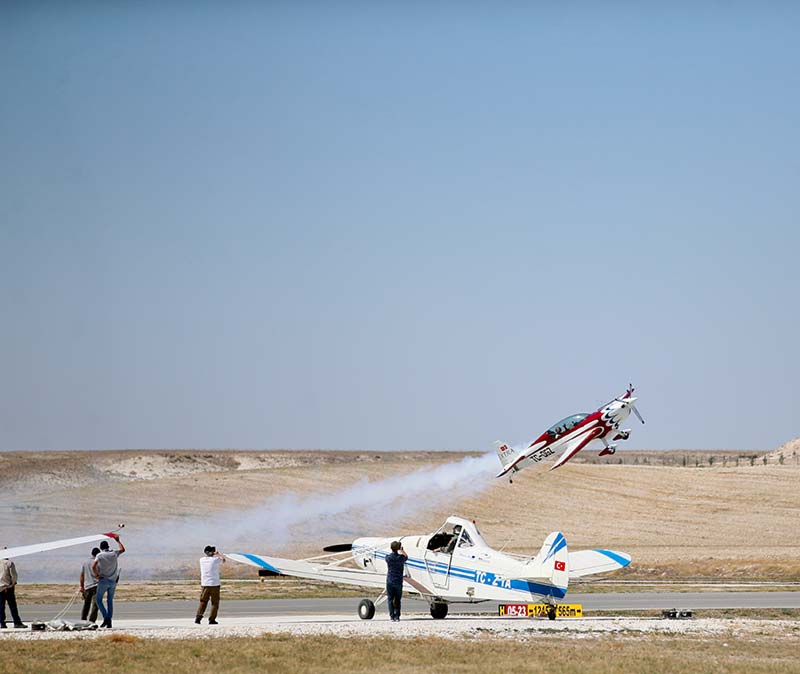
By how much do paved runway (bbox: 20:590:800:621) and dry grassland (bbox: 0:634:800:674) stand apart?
29.5ft

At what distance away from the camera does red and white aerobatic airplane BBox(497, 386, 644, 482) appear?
5778 centimetres

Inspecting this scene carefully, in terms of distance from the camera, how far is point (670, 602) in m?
38.8

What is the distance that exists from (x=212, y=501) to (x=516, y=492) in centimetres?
1963

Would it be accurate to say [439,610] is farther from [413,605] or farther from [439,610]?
[413,605]

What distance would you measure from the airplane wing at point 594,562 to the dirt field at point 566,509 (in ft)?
63.0

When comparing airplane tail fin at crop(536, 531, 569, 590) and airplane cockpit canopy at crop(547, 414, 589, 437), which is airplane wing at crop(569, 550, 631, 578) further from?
airplane cockpit canopy at crop(547, 414, 589, 437)

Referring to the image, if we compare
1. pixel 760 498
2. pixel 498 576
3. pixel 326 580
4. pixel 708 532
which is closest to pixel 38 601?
pixel 326 580

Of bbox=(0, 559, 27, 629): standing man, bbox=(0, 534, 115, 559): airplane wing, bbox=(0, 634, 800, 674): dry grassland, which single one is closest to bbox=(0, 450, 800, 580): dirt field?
bbox=(0, 559, 27, 629): standing man

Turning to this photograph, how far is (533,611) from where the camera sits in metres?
30.9

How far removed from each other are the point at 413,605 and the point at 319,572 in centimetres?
627

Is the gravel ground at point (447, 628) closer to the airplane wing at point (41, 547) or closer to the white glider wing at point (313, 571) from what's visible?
the white glider wing at point (313, 571)

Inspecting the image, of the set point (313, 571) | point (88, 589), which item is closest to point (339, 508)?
point (313, 571)

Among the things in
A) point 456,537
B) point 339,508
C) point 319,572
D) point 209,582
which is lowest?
point 209,582

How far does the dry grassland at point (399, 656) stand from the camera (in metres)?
22.3
